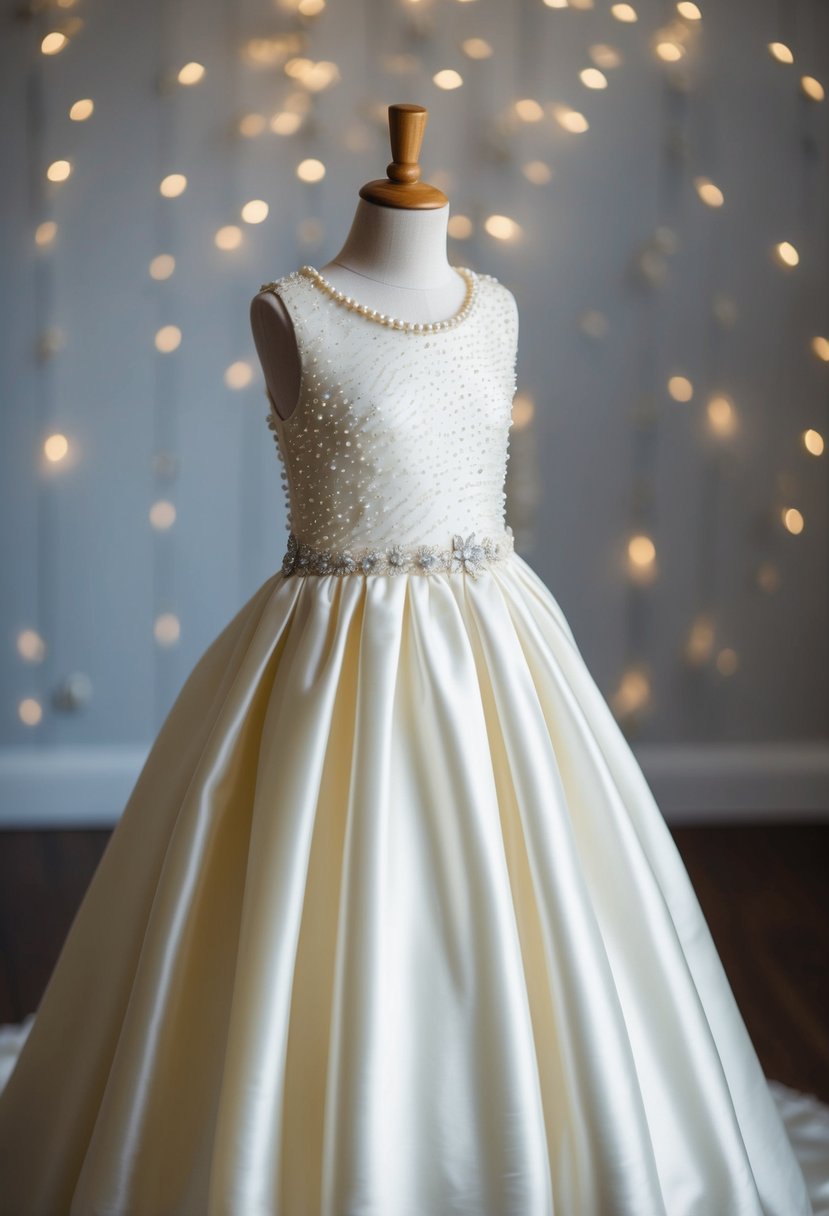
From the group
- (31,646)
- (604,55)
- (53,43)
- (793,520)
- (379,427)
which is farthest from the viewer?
(793,520)

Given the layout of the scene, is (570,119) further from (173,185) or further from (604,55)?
(173,185)

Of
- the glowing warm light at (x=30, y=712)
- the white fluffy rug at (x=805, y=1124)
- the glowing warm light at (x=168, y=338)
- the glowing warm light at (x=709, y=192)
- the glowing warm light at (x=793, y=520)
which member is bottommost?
the white fluffy rug at (x=805, y=1124)

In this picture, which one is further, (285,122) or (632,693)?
(632,693)

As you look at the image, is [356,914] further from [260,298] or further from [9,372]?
[9,372]

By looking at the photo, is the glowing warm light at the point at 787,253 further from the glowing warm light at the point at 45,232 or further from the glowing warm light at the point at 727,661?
the glowing warm light at the point at 45,232

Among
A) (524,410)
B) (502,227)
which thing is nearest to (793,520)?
(524,410)

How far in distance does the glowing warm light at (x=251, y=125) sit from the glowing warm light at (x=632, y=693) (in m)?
1.50

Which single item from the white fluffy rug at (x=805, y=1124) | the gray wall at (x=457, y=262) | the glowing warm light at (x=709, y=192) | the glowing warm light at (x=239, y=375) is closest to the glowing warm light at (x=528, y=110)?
the gray wall at (x=457, y=262)

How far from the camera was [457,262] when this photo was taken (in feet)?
9.20

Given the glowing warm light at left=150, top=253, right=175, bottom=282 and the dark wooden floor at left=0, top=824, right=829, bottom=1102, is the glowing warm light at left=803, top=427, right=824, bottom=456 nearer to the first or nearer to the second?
the dark wooden floor at left=0, top=824, right=829, bottom=1102

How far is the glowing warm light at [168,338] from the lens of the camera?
2797mm

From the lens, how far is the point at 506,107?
109 inches

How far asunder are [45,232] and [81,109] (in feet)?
0.90

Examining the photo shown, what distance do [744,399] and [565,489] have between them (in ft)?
1.55
